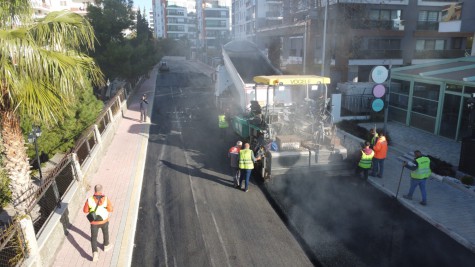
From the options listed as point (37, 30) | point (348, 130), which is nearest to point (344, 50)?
point (348, 130)

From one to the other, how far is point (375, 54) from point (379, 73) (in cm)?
2184

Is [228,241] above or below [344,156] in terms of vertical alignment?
below

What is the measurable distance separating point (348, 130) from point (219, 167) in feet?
26.5

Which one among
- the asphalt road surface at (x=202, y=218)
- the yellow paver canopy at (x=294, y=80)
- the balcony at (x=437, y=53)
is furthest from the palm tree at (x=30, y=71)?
the balcony at (x=437, y=53)

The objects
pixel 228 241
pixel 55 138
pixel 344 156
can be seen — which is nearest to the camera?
pixel 228 241

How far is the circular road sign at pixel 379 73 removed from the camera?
1302 cm

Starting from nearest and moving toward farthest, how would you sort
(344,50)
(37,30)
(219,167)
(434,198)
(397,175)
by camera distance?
1. (37,30)
2. (434,198)
3. (397,175)
4. (219,167)
5. (344,50)

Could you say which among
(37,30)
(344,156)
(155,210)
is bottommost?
(155,210)

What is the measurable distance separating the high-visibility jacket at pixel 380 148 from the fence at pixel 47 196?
373 inches

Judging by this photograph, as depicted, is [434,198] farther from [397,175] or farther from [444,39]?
[444,39]

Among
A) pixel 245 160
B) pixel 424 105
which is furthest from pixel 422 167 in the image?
pixel 424 105

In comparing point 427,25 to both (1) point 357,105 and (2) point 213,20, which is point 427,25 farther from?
(2) point 213,20

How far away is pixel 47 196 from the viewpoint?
8.71m

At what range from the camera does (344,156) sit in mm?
11320
